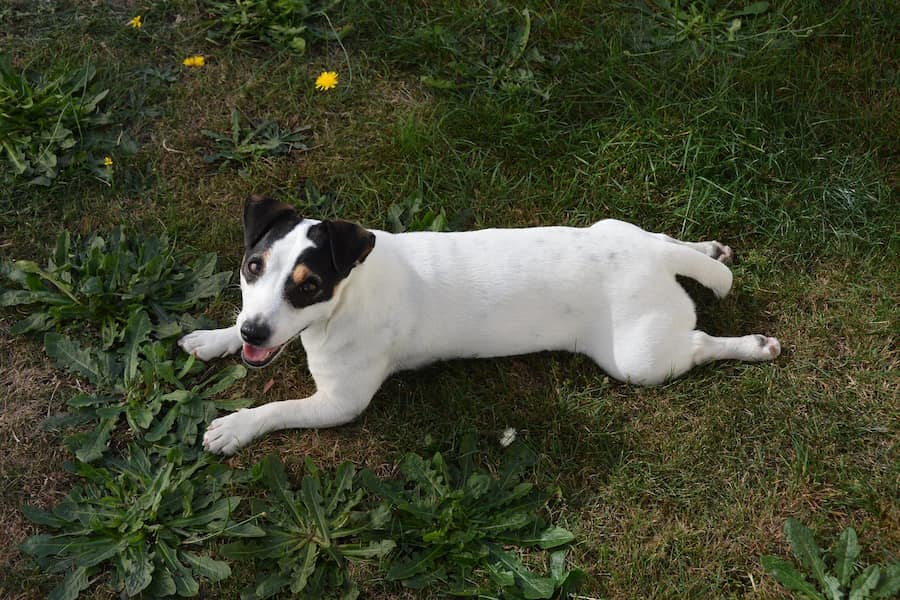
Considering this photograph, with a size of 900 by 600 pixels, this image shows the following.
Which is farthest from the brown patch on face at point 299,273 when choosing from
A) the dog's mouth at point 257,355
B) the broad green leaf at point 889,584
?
the broad green leaf at point 889,584

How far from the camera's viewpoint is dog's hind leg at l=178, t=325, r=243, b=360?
466cm

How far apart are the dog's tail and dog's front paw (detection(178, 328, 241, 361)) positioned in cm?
243

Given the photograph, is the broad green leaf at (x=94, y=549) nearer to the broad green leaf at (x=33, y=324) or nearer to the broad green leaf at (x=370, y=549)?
the broad green leaf at (x=370, y=549)

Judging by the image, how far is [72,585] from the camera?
12.9 ft

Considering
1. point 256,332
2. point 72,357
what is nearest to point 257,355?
point 256,332

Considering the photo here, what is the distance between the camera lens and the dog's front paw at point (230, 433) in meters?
4.34

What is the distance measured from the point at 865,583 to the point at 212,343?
139 inches

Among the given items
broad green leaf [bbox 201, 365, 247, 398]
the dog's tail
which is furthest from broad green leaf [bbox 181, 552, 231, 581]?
the dog's tail

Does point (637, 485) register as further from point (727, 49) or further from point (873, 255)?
point (727, 49)

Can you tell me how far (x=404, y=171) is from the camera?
5.42 m

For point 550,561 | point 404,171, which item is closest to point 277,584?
point 550,561

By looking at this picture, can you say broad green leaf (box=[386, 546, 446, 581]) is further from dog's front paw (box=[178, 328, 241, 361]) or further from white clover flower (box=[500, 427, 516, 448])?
dog's front paw (box=[178, 328, 241, 361])

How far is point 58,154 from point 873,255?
5.16m

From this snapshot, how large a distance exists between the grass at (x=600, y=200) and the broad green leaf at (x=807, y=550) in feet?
0.44
